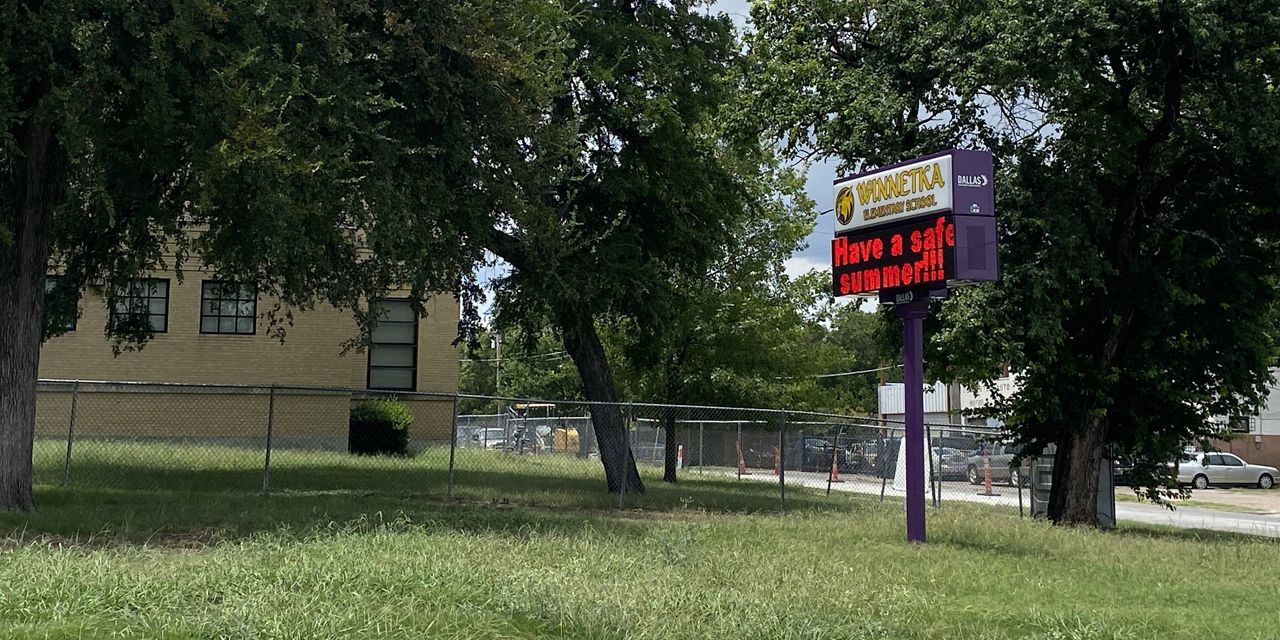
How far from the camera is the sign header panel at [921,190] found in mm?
12547

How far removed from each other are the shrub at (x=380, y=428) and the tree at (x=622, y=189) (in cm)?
852

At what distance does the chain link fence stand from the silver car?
13517 mm

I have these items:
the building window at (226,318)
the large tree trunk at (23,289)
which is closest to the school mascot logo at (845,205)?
the large tree trunk at (23,289)

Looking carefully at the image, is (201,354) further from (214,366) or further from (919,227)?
(919,227)

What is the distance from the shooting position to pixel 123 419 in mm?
28578

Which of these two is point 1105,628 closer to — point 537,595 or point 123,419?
point 537,595

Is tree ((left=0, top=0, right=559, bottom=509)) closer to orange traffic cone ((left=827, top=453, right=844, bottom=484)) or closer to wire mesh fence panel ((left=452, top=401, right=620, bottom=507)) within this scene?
wire mesh fence panel ((left=452, top=401, right=620, bottom=507))

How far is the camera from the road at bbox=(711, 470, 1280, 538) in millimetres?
23688

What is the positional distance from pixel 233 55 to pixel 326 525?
497 centimetres

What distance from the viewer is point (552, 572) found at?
904 cm

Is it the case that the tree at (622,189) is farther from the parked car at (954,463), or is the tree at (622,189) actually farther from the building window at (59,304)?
the parked car at (954,463)

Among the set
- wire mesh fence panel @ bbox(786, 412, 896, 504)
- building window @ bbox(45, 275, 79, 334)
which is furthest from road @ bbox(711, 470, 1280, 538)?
building window @ bbox(45, 275, 79, 334)

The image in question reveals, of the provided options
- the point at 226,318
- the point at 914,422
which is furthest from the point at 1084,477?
the point at 226,318

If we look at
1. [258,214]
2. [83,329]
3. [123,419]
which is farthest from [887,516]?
[83,329]
